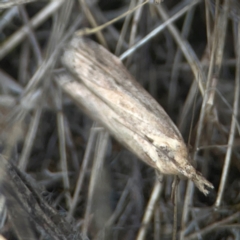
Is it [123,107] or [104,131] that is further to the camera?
[104,131]

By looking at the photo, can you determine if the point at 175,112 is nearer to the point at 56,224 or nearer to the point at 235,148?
the point at 235,148

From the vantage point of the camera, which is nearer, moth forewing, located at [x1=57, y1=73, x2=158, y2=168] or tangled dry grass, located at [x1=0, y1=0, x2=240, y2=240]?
moth forewing, located at [x1=57, y1=73, x2=158, y2=168]

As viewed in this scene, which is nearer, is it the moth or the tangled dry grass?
the moth

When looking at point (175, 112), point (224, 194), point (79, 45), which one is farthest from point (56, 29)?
point (224, 194)

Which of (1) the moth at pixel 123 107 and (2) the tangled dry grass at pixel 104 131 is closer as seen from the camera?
(1) the moth at pixel 123 107
